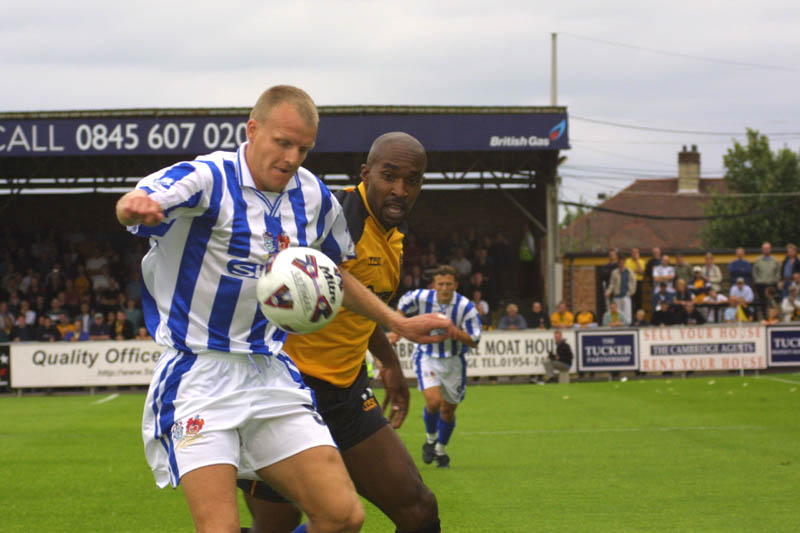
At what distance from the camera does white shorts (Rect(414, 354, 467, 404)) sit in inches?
433

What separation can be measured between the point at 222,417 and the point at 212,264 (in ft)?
1.92

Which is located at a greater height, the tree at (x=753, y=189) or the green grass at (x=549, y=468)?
the tree at (x=753, y=189)

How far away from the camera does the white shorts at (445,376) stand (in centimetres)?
1100

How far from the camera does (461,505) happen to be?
8.34 metres

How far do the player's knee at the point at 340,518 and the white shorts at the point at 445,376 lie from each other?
7055mm

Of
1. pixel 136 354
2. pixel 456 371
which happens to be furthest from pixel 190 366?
pixel 136 354

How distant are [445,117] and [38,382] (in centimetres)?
1121

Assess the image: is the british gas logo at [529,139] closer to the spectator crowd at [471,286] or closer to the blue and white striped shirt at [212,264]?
the spectator crowd at [471,286]

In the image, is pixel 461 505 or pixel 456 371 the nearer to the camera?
pixel 461 505

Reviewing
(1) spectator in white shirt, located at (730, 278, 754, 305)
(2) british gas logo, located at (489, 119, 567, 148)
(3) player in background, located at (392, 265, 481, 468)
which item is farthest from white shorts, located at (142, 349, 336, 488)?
(2) british gas logo, located at (489, 119, 567, 148)

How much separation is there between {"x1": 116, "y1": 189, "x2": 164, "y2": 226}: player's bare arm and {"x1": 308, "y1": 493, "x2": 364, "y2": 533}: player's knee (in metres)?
1.23

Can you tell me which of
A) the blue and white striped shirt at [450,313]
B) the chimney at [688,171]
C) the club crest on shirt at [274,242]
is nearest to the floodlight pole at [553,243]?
the blue and white striped shirt at [450,313]

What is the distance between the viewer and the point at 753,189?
179ft

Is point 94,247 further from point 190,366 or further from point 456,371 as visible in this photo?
point 190,366
